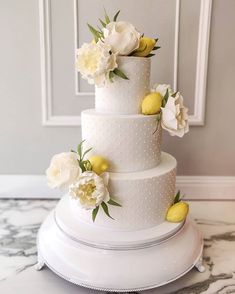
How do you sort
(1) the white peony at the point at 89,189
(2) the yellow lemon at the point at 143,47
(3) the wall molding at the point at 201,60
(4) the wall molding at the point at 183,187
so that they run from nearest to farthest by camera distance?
(1) the white peony at the point at 89,189, (2) the yellow lemon at the point at 143,47, (3) the wall molding at the point at 201,60, (4) the wall molding at the point at 183,187

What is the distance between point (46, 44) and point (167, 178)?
82 cm

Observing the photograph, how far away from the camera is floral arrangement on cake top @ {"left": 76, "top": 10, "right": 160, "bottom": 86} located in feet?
2.46

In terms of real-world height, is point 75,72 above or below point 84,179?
above

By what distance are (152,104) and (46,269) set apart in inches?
24.2

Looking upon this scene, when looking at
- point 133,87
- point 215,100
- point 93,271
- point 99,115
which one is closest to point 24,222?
point 93,271

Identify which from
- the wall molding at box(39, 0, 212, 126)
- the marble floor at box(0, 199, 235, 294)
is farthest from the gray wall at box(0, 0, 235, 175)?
the marble floor at box(0, 199, 235, 294)

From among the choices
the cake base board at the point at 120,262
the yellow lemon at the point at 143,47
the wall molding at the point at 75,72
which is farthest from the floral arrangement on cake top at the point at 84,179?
the wall molding at the point at 75,72

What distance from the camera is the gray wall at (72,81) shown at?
123 centimetres

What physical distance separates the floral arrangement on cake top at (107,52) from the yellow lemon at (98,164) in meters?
0.21

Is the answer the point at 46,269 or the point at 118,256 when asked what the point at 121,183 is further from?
the point at 46,269

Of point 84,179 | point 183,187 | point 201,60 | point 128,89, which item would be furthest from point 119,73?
point 183,187

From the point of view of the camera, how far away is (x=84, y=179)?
0.74m

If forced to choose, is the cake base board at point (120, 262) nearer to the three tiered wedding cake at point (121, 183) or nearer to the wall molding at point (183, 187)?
the three tiered wedding cake at point (121, 183)

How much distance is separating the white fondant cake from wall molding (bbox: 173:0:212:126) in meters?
0.48
